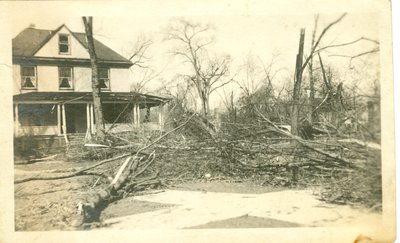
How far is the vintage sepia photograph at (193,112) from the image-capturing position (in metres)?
4.03

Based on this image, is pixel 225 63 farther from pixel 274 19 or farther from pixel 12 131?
pixel 12 131

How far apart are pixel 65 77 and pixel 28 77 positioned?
1.17 feet

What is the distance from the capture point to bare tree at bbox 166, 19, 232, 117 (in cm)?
406

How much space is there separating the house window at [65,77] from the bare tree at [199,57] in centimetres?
109

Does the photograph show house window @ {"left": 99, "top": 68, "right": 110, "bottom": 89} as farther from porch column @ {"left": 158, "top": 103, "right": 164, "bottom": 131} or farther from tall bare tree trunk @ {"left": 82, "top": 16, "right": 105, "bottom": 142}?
porch column @ {"left": 158, "top": 103, "right": 164, "bottom": 131}

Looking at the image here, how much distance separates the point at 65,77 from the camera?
4.19 m

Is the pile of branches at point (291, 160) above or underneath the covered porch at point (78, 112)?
underneath

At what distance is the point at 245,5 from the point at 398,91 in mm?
1753

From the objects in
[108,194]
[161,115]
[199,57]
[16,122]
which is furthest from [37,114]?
[199,57]

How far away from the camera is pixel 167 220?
13.3ft

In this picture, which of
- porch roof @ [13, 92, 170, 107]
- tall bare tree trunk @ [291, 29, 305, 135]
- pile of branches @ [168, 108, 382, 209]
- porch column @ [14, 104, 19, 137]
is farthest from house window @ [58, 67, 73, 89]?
tall bare tree trunk @ [291, 29, 305, 135]

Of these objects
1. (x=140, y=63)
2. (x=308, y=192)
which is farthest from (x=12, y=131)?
(x=308, y=192)

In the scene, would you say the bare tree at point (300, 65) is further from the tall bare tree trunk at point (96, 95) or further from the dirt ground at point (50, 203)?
the tall bare tree trunk at point (96, 95)

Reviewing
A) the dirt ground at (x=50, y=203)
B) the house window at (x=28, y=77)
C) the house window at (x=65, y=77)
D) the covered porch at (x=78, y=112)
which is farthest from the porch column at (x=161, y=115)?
the house window at (x=28, y=77)
